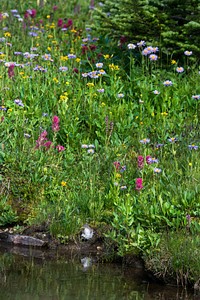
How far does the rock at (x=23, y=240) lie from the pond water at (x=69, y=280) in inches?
4.0

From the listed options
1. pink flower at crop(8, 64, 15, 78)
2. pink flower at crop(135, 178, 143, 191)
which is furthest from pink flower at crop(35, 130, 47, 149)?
pink flower at crop(8, 64, 15, 78)

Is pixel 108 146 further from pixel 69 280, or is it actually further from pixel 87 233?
pixel 69 280

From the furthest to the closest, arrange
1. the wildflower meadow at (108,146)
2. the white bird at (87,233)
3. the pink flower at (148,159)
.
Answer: the pink flower at (148,159), the white bird at (87,233), the wildflower meadow at (108,146)

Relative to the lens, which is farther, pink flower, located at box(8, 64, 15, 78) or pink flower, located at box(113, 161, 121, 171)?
pink flower, located at box(8, 64, 15, 78)

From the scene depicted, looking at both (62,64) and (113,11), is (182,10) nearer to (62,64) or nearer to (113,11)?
(113,11)

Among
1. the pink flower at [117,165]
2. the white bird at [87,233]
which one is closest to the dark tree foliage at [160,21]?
the pink flower at [117,165]

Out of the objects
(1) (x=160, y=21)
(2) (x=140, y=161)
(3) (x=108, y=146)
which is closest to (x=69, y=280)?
(2) (x=140, y=161)

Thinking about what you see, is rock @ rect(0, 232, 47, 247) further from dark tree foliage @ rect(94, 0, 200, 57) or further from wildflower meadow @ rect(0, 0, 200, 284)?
dark tree foliage @ rect(94, 0, 200, 57)

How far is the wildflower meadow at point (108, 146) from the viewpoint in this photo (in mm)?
7172

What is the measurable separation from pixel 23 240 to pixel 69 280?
105 cm

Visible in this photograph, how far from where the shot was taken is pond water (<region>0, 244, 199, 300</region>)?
639 centimetres

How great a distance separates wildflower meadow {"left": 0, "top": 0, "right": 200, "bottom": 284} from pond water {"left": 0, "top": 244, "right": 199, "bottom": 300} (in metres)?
0.21

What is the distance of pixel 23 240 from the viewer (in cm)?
761

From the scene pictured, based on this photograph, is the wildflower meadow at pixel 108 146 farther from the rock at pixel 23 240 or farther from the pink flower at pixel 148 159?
the rock at pixel 23 240
